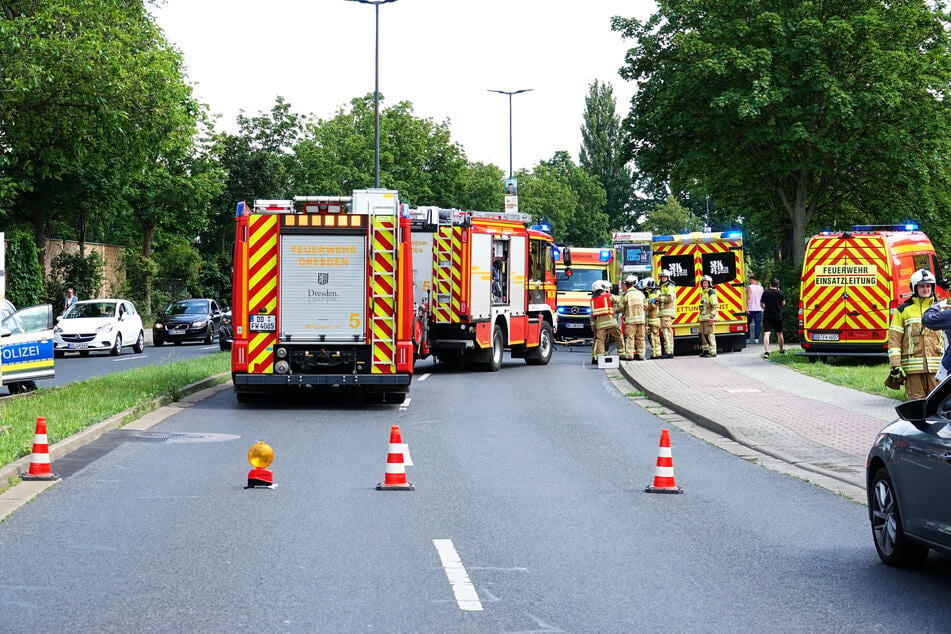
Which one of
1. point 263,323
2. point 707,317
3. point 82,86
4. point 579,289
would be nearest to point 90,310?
point 82,86

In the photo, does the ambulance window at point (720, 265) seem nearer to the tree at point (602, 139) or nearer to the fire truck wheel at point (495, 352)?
the fire truck wheel at point (495, 352)

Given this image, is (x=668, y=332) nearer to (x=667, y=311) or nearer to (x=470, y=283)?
(x=667, y=311)

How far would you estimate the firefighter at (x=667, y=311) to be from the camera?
1161 inches

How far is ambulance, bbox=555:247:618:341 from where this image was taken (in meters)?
38.6

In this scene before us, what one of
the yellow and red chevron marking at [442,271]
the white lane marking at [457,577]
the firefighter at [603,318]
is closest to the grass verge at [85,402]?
the yellow and red chevron marking at [442,271]

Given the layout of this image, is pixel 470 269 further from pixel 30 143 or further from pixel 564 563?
pixel 564 563

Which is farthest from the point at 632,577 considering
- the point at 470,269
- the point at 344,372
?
the point at 470,269

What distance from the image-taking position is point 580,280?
39.5 m

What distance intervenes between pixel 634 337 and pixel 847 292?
210 inches

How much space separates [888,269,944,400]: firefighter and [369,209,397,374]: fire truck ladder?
6893mm

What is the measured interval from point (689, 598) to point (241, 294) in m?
12.6

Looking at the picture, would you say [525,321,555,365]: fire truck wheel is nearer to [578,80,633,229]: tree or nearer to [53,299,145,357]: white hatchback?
[53,299,145,357]: white hatchback

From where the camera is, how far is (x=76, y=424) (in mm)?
14422

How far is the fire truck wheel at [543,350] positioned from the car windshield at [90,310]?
12791 millimetres
